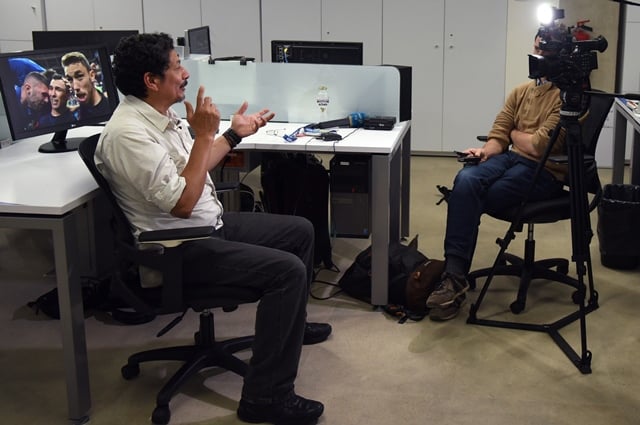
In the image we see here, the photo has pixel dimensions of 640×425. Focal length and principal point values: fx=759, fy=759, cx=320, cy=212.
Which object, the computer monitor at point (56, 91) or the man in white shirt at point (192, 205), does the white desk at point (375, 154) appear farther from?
the man in white shirt at point (192, 205)

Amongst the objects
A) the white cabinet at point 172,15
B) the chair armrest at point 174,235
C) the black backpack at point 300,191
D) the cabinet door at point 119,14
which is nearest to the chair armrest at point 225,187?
the chair armrest at point 174,235

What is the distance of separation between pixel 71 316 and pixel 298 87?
191 cm

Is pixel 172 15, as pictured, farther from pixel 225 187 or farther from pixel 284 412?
pixel 284 412

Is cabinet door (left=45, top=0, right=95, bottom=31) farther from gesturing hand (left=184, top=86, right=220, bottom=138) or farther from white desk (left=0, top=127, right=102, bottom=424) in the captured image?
gesturing hand (left=184, top=86, right=220, bottom=138)

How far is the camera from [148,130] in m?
2.30

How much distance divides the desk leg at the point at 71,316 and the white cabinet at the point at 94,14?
15.6 feet

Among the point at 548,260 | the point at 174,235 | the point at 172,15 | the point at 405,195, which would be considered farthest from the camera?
the point at 172,15

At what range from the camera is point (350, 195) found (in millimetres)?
3371

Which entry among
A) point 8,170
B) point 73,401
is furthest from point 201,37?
point 73,401

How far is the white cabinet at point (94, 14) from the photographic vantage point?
6.62 metres

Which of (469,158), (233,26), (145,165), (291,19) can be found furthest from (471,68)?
(145,165)

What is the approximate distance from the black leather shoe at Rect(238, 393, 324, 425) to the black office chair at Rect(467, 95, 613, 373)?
993 mm

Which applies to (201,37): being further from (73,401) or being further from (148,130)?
(73,401)

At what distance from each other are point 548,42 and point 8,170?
77.3 inches
